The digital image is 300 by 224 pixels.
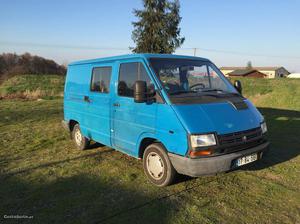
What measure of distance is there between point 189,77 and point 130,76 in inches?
43.5

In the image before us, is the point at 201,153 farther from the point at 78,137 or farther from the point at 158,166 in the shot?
the point at 78,137

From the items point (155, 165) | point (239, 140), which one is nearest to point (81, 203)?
point (155, 165)

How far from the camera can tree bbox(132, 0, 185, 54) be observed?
27.3 meters

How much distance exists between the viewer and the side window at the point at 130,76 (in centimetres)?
491

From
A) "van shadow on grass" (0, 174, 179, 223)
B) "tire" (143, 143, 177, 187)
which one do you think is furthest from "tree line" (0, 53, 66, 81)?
"tire" (143, 143, 177, 187)

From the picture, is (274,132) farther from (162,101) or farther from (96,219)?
(96,219)

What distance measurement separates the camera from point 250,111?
4809mm

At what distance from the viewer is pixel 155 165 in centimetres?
476

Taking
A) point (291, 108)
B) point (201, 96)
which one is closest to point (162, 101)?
point (201, 96)

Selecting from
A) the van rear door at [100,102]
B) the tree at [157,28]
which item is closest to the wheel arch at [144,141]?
the van rear door at [100,102]

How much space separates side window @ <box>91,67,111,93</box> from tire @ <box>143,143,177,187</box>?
1.73 m

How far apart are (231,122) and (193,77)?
1352 mm

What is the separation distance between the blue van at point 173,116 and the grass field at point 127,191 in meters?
0.50

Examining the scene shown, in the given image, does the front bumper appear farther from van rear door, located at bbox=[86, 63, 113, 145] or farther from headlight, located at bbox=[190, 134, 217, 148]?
van rear door, located at bbox=[86, 63, 113, 145]
